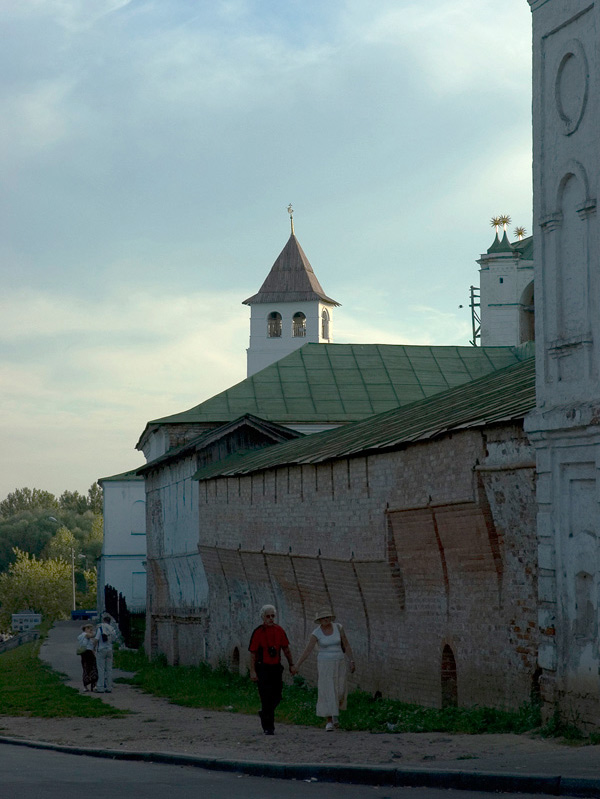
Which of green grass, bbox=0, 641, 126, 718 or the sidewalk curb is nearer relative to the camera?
the sidewalk curb

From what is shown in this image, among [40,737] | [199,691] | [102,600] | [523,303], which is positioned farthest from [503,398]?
[102,600]

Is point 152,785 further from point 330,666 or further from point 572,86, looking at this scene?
point 572,86

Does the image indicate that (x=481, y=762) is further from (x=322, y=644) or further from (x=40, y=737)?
(x=40, y=737)

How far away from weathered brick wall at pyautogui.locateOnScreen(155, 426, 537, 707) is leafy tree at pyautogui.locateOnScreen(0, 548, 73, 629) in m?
73.3

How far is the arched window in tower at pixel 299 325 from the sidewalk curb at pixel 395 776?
80993 mm

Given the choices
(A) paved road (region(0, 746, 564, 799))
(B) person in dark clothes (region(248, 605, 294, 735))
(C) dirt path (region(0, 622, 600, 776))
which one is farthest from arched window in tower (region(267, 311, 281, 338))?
(A) paved road (region(0, 746, 564, 799))

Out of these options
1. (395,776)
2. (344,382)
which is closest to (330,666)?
(395,776)

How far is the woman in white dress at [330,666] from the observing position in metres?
14.0

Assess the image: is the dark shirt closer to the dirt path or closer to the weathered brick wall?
the dirt path

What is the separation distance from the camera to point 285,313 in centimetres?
9325

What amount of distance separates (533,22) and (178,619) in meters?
20.1

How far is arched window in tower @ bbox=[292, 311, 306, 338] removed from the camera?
93.1m

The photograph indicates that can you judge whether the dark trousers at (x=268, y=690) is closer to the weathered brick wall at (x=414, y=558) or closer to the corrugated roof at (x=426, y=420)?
the weathered brick wall at (x=414, y=558)

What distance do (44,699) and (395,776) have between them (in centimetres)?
1046
